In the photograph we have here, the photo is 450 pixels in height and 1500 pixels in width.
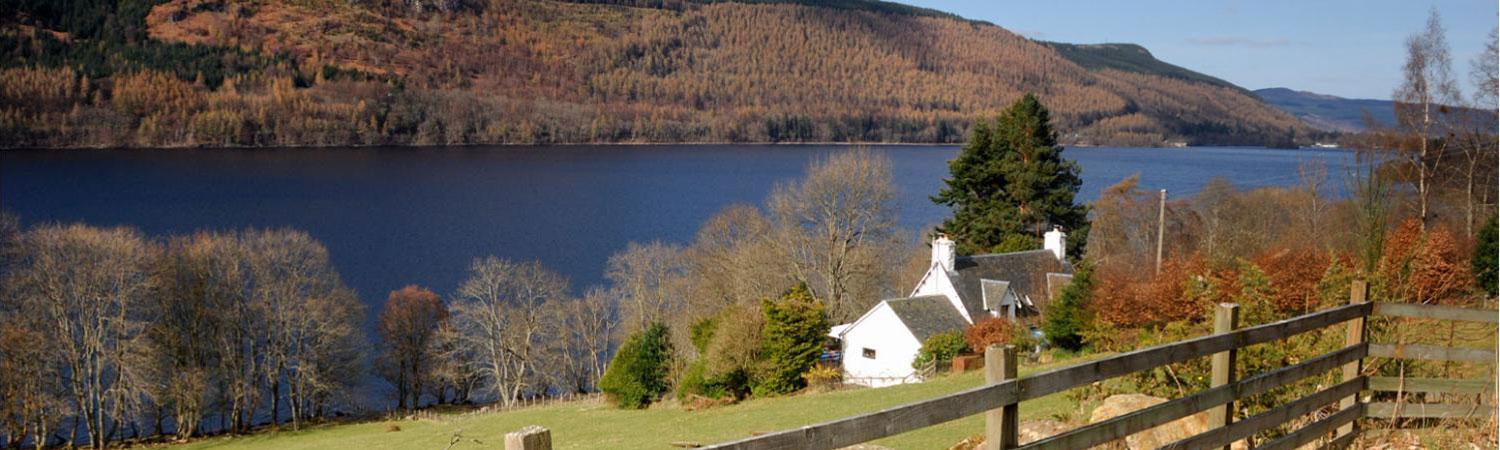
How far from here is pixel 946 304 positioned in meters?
35.1

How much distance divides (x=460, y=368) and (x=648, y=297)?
946 centimetres

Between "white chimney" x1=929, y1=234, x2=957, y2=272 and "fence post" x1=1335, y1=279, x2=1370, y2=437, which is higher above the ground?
"fence post" x1=1335, y1=279, x2=1370, y2=437

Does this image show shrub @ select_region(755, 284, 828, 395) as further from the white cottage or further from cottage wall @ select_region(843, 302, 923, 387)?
cottage wall @ select_region(843, 302, 923, 387)

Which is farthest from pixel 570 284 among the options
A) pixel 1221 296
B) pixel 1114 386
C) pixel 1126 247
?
pixel 1114 386

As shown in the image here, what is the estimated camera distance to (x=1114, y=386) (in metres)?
11.5

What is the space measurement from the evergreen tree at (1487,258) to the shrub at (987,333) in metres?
11.3

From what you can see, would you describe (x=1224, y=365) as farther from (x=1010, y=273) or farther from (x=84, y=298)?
(x=84, y=298)

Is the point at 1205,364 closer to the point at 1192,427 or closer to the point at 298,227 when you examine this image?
the point at 1192,427

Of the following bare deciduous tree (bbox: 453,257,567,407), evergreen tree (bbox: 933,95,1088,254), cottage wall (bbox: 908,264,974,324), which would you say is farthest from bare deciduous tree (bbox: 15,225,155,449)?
evergreen tree (bbox: 933,95,1088,254)

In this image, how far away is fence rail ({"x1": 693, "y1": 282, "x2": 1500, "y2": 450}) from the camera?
4062mm

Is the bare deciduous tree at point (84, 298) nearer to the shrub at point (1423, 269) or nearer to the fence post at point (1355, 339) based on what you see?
the shrub at point (1423, 269)

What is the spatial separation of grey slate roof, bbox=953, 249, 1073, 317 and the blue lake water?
11.7m

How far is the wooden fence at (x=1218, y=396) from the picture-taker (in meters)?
4.08

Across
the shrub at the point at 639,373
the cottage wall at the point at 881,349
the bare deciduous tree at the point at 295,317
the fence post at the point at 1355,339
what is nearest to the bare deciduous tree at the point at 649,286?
the shrub at the point at 639,373
